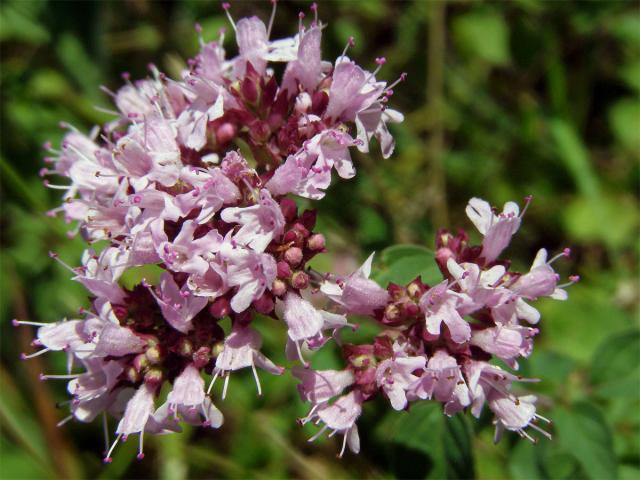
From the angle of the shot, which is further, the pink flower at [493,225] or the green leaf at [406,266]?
the green leaf at [406,266]

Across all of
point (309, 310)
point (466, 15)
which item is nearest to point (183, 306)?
point (309, 310)

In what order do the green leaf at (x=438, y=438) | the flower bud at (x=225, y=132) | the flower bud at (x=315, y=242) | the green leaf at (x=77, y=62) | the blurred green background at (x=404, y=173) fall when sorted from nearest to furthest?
the flower bud at (x=315, y=242), the flower bud at (x=225, y=132), the green leaf at (x=438, y=438), the blurred green background at (x=404, y=173), the green leaf at (x=77, y=62)

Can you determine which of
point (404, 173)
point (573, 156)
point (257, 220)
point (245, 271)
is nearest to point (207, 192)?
point (257, 220)

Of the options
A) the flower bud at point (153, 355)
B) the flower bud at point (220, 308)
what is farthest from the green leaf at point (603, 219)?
the flower bud at point (153, 355)

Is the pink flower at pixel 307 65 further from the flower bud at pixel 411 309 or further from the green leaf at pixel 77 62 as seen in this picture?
the green leaf at pixel 77 62

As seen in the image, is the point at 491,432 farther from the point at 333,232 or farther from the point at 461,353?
the point at 461,353

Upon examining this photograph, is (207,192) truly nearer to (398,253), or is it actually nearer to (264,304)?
(264,304)
